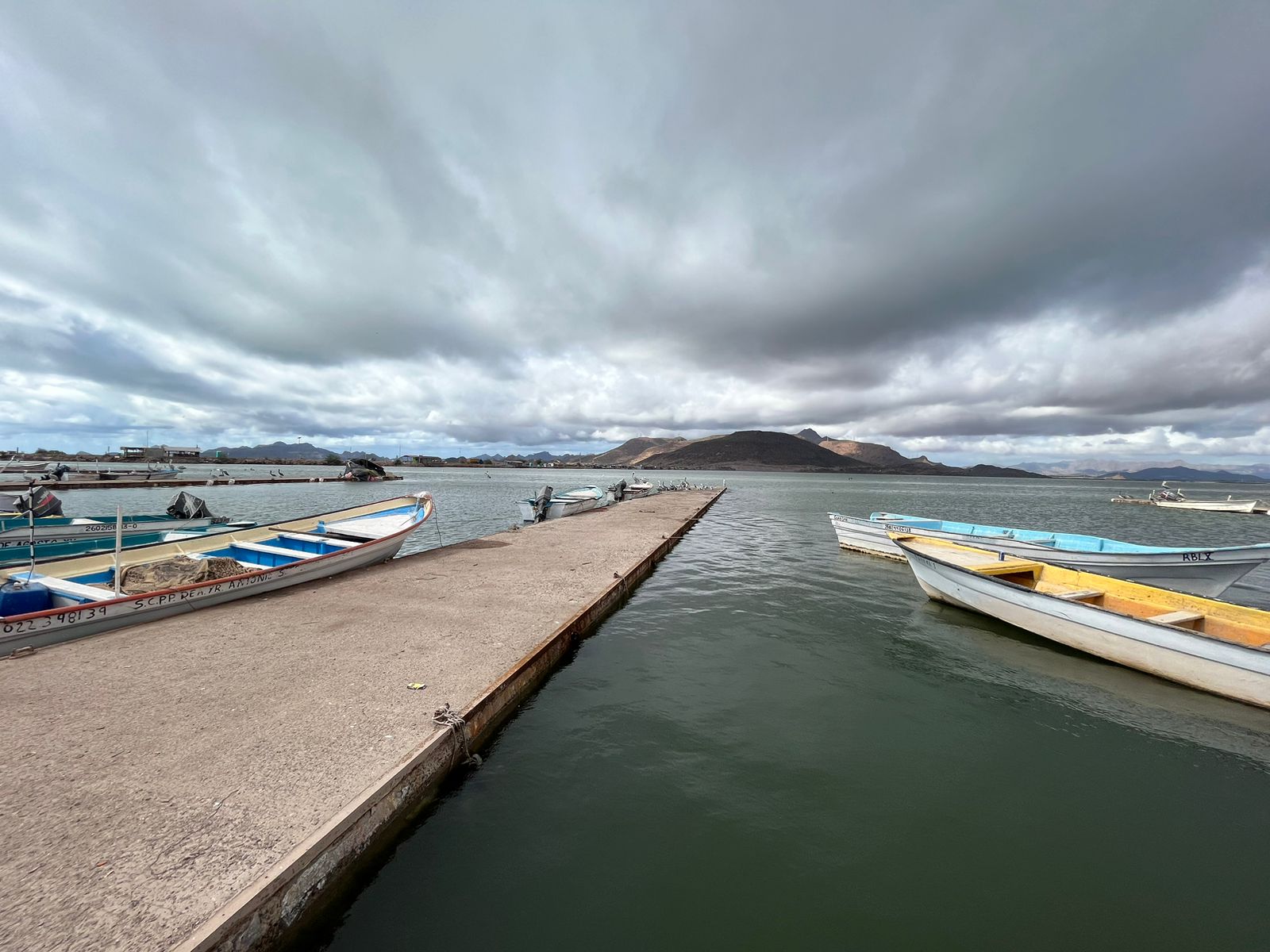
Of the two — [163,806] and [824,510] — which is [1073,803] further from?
[824,510]

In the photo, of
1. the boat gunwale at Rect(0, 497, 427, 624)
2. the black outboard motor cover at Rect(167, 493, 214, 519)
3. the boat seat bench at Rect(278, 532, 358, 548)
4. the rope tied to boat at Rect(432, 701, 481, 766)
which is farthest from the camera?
the black outboard motor cover at Rect(167, 493, 214, 519)

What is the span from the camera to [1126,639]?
8.23 m

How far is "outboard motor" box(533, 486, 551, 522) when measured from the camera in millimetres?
27828

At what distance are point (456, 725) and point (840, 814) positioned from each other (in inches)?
154

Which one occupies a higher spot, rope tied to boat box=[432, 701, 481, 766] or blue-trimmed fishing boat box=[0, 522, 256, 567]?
rope tied to boat box=[432, 701, 481, 766]

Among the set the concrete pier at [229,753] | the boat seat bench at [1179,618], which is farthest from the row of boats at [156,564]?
the boat seat bench at [1179,618]

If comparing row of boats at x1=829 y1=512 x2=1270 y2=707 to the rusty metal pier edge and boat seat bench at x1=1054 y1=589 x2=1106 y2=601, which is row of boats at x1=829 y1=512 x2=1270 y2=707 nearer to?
boat seat bench at x1=1054 y1=589 x2=1106 y2=601

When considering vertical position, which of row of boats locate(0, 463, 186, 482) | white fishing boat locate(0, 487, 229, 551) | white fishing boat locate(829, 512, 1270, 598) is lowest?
row of boats locate(0, 463, 186, 482)

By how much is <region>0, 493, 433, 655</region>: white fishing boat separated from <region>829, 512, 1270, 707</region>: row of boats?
13.9 m

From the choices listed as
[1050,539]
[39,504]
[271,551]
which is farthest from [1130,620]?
[39,504]

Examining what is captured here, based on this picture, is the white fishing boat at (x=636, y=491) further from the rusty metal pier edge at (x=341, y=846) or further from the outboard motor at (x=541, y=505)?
the rusty metal pier edge at (x=341, y=846)

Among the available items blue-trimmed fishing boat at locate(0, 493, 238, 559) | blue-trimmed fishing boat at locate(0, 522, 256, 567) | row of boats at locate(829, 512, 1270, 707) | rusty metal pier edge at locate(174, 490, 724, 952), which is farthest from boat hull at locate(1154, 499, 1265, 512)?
blue-trimmed fishing boat at locate(0, 493, 238, 559)

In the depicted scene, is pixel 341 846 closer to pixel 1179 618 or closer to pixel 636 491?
pixel 1179 618

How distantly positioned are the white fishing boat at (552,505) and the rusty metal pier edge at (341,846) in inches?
861
